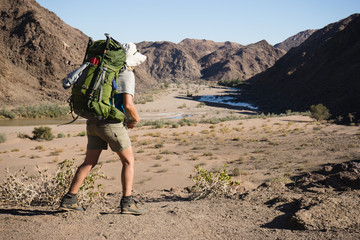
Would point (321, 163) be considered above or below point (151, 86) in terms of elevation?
below

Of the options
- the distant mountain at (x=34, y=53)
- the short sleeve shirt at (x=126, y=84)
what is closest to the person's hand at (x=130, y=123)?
the short sleeve shirt at (x=126, y=84)

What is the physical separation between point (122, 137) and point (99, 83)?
Result: 60cm

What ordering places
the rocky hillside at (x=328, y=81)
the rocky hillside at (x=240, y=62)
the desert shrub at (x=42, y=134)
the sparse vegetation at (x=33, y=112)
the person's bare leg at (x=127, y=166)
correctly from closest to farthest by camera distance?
the person's bare leg at (x=127, y=166) → the desert shrub at (x=42, y=134) → the sparse vegetation at (x=33, y=112) → the rocky hillside at (x=328, y=81) → the rocky hillside at (x=240, y=62)

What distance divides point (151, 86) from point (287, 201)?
68114 mm

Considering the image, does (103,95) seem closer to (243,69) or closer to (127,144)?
(127,144)

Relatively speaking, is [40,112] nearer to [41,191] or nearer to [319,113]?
[319,113]

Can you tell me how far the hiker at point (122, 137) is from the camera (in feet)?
9.97

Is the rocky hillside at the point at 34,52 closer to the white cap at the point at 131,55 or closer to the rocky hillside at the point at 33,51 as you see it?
the rocky hillside at the point at 33,51

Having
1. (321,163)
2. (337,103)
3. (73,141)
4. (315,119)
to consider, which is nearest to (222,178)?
(321,163)

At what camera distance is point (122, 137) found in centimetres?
310

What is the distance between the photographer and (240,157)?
426 inches

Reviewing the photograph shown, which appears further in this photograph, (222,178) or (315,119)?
(315,119)

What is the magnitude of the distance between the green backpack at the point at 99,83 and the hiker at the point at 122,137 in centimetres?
9

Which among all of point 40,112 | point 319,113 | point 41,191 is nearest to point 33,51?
point 40,112
